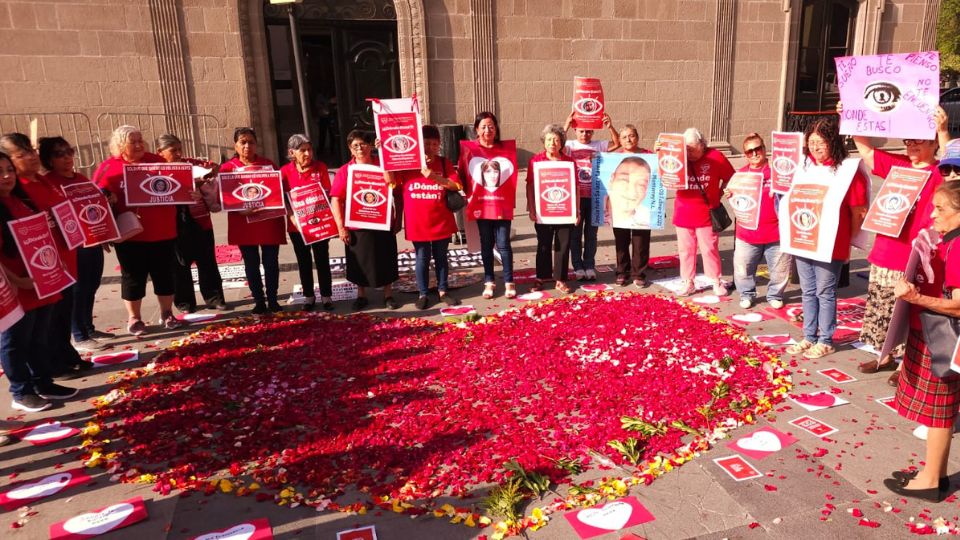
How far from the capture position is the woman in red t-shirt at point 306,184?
6832 millimetres

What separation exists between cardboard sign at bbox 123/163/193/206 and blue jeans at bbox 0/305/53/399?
160 cm

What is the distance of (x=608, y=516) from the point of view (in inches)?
142

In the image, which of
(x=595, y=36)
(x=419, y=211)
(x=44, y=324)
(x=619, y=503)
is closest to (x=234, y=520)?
(x=619, y=503)

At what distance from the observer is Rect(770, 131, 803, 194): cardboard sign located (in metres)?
6.13

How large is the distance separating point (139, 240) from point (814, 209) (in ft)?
21.1

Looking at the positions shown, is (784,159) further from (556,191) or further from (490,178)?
(490,178)

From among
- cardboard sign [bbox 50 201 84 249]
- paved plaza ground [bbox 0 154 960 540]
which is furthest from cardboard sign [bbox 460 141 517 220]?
cardboard sign [bbox 50 201 84 249]

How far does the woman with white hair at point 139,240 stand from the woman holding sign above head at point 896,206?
21.0ft

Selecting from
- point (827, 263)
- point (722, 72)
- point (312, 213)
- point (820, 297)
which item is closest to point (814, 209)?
point (827, 263)

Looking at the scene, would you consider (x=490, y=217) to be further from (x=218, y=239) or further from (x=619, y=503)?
(x=218, y=239)

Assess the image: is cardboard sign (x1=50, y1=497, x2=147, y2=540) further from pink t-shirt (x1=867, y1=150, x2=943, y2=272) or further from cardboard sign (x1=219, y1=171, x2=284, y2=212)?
pink t-shirt (x1=867, y1=150, x2=943, y2=272)

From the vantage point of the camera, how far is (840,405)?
4746mm

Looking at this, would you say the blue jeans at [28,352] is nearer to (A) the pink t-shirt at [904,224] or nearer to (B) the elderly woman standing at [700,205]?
(B) the elderly woman standing at [700,205]

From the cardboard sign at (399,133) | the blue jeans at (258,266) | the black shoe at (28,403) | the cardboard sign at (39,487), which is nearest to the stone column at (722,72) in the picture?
the cardboard sign at (399,133)
